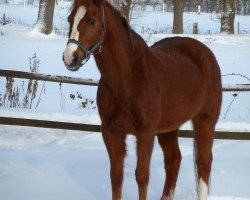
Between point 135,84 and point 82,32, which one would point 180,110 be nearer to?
point 135,84

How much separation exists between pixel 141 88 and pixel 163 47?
42.6 inches

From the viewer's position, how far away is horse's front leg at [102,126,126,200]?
3.38 metres

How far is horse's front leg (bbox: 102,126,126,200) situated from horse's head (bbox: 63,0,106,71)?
0.72m

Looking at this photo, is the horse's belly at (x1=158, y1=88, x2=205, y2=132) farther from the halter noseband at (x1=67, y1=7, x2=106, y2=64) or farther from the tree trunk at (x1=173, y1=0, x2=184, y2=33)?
the tree trunk at (x1=173, y1=0, x2=184, y2=33)

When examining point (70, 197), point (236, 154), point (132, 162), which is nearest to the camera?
point (70, 197)

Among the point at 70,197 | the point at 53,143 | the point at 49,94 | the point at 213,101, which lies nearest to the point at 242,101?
the point at 49,94

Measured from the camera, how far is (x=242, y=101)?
10.1 m

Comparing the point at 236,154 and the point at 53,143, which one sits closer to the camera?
the point at 236,154

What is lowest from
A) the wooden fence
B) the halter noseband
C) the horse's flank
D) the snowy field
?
the snowy field

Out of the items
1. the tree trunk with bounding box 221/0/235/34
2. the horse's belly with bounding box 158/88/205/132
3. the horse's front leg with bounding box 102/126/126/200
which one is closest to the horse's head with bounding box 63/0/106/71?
the horse's front leg with bounding box 102/126/126/200

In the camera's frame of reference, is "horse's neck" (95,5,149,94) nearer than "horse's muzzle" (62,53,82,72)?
No

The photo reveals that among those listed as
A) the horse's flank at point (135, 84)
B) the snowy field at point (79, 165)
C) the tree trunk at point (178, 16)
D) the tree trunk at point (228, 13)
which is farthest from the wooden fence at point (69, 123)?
the tree trunk at point (178, 16)

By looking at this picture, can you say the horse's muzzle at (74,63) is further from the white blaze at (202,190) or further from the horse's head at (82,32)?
the white blaze at (202,190)

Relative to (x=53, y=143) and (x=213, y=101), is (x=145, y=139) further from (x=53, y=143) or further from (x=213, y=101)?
(x=53, y=143)
